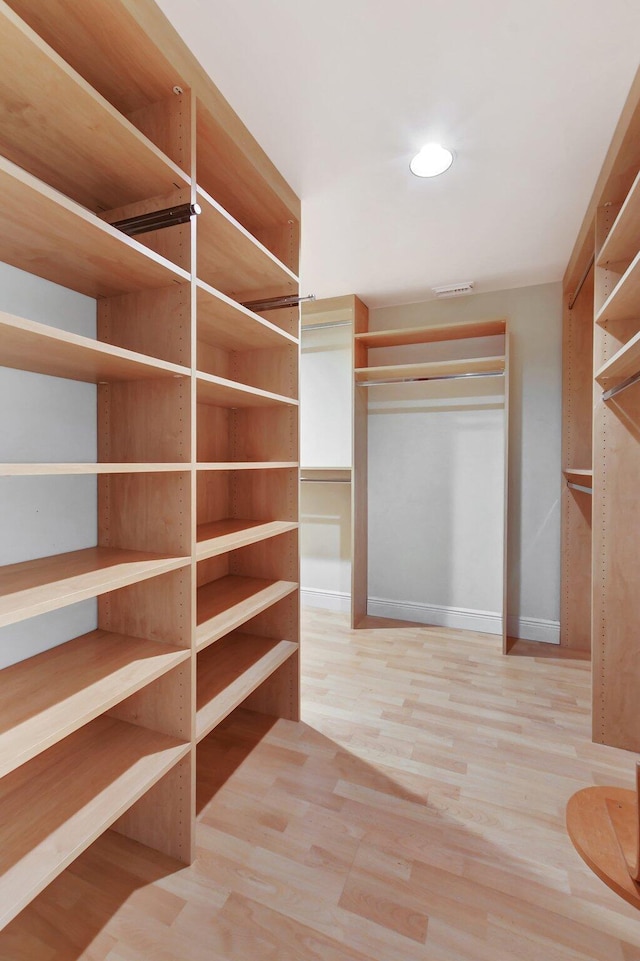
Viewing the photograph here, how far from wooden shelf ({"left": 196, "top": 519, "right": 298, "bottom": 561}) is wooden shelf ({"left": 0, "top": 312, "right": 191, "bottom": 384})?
22.2 inches

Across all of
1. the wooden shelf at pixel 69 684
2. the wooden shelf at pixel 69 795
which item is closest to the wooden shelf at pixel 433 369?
the wooden shelf at pixel 69 684

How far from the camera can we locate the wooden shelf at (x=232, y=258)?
1419 mm

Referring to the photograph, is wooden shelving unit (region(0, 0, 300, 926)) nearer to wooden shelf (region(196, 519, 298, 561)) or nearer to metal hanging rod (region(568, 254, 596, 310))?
wooden shelf (region(196, 519, 298, 561))

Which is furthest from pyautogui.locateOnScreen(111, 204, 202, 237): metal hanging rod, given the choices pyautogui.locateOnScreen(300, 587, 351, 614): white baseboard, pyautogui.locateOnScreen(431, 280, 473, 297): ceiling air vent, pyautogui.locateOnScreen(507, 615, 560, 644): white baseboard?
pyautogui.locateOnScreen(507, 615, 560, 644): white baseboard

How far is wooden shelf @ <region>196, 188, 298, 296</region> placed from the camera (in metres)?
1.42

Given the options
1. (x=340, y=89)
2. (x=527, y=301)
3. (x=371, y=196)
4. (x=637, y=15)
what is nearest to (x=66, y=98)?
(x=340, y=89)

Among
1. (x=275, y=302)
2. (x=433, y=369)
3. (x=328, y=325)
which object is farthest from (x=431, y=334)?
(x=275, y=302)

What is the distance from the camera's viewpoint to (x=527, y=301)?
2.92 m

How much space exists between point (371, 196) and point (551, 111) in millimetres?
725

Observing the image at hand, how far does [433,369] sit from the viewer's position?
2.97 meters

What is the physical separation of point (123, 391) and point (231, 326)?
0.55m

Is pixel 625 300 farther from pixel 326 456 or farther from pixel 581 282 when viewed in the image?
pixel 326 456

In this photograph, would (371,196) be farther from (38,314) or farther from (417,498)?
(417,498)

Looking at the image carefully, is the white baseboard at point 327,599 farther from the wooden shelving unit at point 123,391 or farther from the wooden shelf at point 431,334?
the wooden shelf at point 431,334
